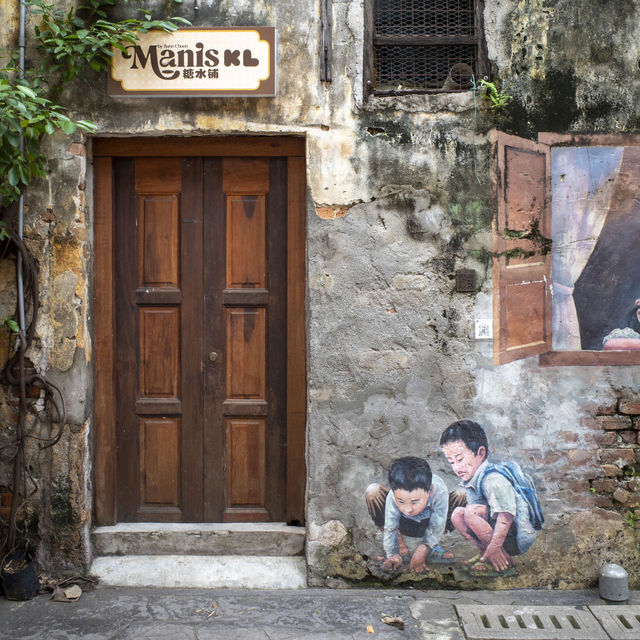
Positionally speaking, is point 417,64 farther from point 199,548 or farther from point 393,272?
point 199,548

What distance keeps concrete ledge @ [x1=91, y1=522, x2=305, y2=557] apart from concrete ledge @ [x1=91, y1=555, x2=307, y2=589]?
40 mm

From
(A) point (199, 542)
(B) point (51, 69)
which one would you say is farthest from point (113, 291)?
(A) point (199, 542)

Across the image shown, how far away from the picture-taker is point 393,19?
390 centimetres

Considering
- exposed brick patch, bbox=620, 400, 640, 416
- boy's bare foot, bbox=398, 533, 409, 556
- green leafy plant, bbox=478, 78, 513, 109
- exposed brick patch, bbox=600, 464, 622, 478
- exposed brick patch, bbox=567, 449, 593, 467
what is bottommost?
boy's bare foot, bbox=398, 533, 409, 556

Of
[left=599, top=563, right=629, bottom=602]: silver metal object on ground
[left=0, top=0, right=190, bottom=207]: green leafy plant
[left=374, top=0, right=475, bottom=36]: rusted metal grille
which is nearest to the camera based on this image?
[left=0, top=0, right=190, bottom=207]: green leafy plant

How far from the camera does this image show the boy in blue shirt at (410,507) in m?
3.84

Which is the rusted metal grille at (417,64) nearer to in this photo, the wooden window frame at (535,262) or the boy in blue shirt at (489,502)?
the wooden window frame at (535,262)

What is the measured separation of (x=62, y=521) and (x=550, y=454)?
280cm

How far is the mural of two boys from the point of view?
3.84 meters

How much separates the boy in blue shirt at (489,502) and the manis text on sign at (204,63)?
2.22m

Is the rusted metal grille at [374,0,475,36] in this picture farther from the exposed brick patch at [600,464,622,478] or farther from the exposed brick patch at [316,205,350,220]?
the exposed brick patch at [600,464,622,478]

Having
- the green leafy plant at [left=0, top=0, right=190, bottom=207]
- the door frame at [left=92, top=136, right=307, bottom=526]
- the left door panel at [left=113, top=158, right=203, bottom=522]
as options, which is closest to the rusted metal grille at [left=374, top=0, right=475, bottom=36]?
the door frame at [left=92, top=136, right=307, bottom=526]

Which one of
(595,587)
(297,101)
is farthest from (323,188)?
(595,587)

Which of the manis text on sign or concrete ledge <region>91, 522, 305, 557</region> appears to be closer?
the manis text on sign
